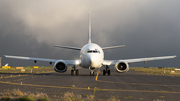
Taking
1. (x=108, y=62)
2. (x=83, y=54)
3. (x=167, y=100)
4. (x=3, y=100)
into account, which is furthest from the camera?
(x=108, y=62)

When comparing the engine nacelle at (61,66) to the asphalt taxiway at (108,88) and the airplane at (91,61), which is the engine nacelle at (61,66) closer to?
the airplane at (91,61)

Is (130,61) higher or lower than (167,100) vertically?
higher

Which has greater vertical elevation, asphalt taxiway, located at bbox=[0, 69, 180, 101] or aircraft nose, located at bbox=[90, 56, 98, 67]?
aircraft nose, located at bbox=[90, 56, 98, 67]

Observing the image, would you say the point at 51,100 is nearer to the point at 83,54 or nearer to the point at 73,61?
the point at 83,54

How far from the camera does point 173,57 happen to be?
41500mm

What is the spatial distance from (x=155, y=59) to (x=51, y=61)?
19434mm

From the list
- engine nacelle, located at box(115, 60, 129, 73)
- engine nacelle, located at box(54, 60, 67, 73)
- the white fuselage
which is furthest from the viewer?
engine nacelle, located at box(54, 60, 67, 73)

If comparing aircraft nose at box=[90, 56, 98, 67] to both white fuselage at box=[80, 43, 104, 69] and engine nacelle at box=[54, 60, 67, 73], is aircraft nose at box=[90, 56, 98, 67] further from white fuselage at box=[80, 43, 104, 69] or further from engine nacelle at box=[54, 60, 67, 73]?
engine nacelle at box=[54, 60, 67, 73]

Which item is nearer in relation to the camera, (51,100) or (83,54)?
(51,100)

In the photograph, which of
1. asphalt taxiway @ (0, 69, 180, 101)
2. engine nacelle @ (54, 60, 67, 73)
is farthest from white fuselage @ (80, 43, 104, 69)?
asphalt taxiway @ (0, 69, 180, 101)

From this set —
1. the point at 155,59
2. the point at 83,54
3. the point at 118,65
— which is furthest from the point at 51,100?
the point at 155,59

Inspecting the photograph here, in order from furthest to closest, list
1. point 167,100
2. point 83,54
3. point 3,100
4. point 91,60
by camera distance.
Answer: point 83,54
point 91,60
point 167,100
point 3,100

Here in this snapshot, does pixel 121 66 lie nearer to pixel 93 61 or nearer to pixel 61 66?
pixel 93 61

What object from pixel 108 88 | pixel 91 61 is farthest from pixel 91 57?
pixel 108 88
